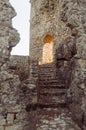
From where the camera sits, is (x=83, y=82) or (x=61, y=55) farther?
(x=61, y=55)

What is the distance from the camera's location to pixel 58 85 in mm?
9547

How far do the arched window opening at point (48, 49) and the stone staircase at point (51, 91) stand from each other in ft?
19.6

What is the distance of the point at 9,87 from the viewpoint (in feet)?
26.7

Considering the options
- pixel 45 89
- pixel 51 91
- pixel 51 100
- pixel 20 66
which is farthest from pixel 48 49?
pixel 51 100

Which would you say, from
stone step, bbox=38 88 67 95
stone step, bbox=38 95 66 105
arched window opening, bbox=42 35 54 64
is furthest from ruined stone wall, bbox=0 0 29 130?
arched window opening, bbox=42 35 54 64

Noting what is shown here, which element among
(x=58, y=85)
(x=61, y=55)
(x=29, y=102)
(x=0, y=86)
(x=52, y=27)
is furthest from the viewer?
(x=52, y=27)

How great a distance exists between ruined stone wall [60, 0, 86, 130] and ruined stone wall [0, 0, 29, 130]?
1057mm

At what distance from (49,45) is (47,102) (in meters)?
8.25

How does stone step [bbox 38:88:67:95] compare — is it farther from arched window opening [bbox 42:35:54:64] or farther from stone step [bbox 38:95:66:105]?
arched window opening [bbox 42:35:54:64]

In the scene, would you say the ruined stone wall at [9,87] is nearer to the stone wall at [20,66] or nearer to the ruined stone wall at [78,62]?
the stone wall at [20,66]

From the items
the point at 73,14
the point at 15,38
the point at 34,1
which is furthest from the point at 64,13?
the point at 34,1

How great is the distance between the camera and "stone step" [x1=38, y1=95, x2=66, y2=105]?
348 inches

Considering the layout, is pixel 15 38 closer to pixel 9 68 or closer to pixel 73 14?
pixel 9 68

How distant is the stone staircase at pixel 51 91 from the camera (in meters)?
8.88
